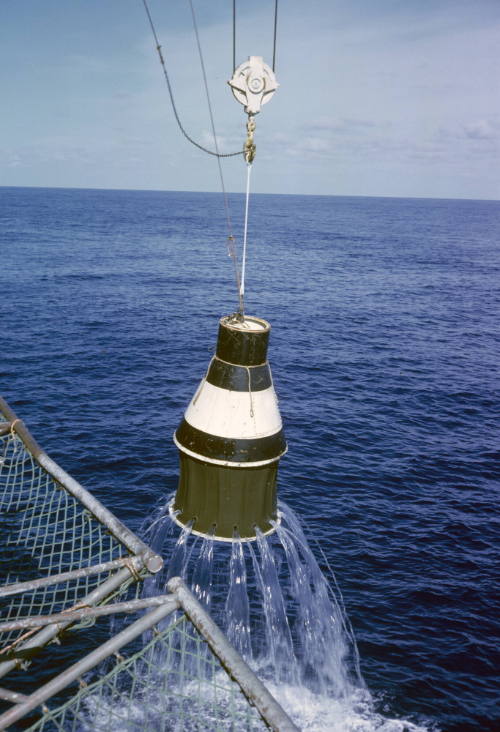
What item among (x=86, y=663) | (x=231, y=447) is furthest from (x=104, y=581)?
(x=231, y=447)

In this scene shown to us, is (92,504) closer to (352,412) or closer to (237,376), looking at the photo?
(237,376)

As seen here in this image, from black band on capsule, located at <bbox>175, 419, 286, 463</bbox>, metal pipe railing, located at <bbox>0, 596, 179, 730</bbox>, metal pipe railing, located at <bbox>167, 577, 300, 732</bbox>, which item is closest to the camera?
metal pipe railing, located at <bbox>167, 577, 300, 732</bbox>

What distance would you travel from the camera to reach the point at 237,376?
7.55 meters

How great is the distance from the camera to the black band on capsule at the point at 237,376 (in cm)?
755

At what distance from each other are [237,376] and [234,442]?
0.88 metres

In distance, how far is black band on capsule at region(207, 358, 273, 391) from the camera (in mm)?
7551

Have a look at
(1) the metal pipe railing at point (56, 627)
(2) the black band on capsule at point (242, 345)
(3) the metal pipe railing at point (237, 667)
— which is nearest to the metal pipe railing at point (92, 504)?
(1) the metal pipe railing at point (56, 627)

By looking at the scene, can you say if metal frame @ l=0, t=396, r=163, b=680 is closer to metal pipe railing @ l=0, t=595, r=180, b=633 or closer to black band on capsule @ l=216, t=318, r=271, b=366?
metal pipe railing @ l=0, t=595, r=180, b=633

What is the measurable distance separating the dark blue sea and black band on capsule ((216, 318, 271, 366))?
2049cm

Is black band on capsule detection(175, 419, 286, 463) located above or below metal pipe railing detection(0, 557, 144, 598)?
above

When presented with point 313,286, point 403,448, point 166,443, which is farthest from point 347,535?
point 313,286

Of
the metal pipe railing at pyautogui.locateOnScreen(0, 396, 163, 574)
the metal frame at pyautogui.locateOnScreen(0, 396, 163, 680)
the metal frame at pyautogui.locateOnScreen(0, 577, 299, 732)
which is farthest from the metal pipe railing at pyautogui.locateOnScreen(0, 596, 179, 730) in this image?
the metal pipe railing at pyautogui.locateOnScreen(0, 396, 163, 574)

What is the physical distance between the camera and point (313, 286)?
94375 millimetres

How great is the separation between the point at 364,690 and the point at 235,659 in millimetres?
21928
